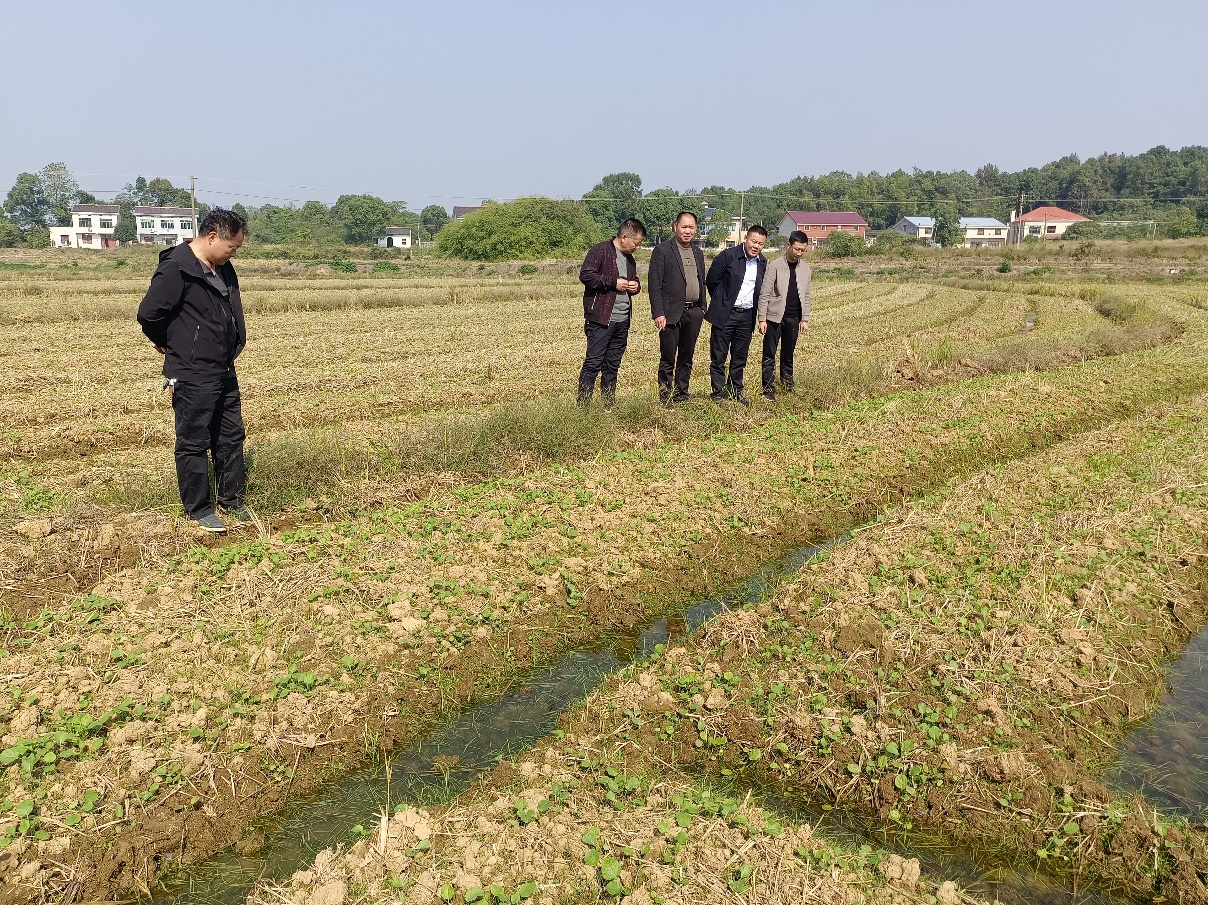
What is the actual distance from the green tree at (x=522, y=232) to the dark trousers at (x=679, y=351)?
4961cm

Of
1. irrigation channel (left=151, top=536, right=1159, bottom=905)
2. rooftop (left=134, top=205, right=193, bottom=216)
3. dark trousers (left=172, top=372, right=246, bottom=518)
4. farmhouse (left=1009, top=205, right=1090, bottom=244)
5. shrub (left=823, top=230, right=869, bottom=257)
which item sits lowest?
irrigation channel (left=151, top=536, right=1159, bottom=905)

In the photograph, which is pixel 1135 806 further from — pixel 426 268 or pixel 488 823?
pixel 426 268

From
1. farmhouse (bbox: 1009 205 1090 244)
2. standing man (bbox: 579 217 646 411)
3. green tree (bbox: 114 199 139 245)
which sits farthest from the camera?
green tree (bbox: 114 199 139 245)

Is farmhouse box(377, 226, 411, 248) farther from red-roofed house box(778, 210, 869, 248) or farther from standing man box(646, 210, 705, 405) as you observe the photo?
standing man box(646, 210, 705, 405)

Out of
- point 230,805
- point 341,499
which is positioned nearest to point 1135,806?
point 230,805

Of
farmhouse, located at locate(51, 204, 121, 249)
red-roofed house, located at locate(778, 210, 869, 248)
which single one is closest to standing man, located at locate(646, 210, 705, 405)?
red-roofed house, located at locate(778, 210, 869, 248)

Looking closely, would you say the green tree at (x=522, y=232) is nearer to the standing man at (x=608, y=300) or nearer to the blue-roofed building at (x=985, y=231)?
the standing man at (x=608, y=300)

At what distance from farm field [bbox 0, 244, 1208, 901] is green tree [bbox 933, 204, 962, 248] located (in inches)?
3097

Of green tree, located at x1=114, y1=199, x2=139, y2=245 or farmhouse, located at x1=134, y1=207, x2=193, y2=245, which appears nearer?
farmhouse, located at x1=134, y1=207, x2=193, y2=245

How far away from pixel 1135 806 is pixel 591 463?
189 inches

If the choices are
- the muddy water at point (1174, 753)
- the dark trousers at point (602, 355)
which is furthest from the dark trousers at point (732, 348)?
the muddy water at point (1174, 753)

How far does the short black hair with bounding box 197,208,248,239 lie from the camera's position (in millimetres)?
5215

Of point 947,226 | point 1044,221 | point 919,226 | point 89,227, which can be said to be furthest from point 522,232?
point 89,227

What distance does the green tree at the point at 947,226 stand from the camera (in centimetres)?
8169
